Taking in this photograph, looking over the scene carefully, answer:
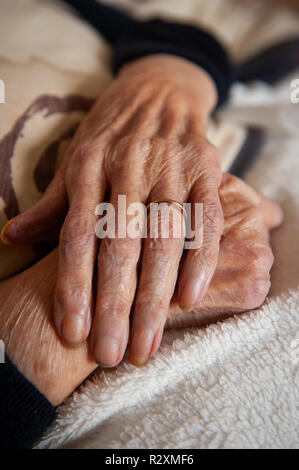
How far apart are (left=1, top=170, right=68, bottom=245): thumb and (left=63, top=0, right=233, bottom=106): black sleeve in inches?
19.0

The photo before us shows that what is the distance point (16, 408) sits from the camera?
1.42ft

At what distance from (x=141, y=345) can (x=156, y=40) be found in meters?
0.84

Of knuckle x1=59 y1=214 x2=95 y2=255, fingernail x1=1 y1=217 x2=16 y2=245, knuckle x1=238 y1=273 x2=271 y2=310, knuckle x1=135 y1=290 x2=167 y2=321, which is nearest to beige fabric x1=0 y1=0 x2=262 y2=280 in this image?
fingernail x1=1 y1=217 x2=16 y2=245

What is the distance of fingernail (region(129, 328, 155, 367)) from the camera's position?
0.45 meters

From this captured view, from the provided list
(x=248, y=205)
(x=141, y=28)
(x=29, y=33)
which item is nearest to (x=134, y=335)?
(x=248, y=205)

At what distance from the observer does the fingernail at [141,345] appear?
451mm

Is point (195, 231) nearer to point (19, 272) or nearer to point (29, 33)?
point (19, 272)

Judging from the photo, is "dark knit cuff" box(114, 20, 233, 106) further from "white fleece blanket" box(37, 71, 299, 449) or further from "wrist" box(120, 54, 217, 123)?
"white fleece blanket" box(37, 71, 299, 449)

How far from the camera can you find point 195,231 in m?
0.52

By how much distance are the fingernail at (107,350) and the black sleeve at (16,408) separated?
0.30ft

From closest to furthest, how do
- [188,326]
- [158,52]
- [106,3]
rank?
[188,326] < [158,52] < [106,3]

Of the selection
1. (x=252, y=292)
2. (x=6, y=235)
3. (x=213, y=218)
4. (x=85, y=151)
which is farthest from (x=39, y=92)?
(x=252, y=292)

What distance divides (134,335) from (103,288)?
0.07 metres

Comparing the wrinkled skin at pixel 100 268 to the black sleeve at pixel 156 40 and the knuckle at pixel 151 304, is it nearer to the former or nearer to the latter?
the knuckle at pixel 151 304
